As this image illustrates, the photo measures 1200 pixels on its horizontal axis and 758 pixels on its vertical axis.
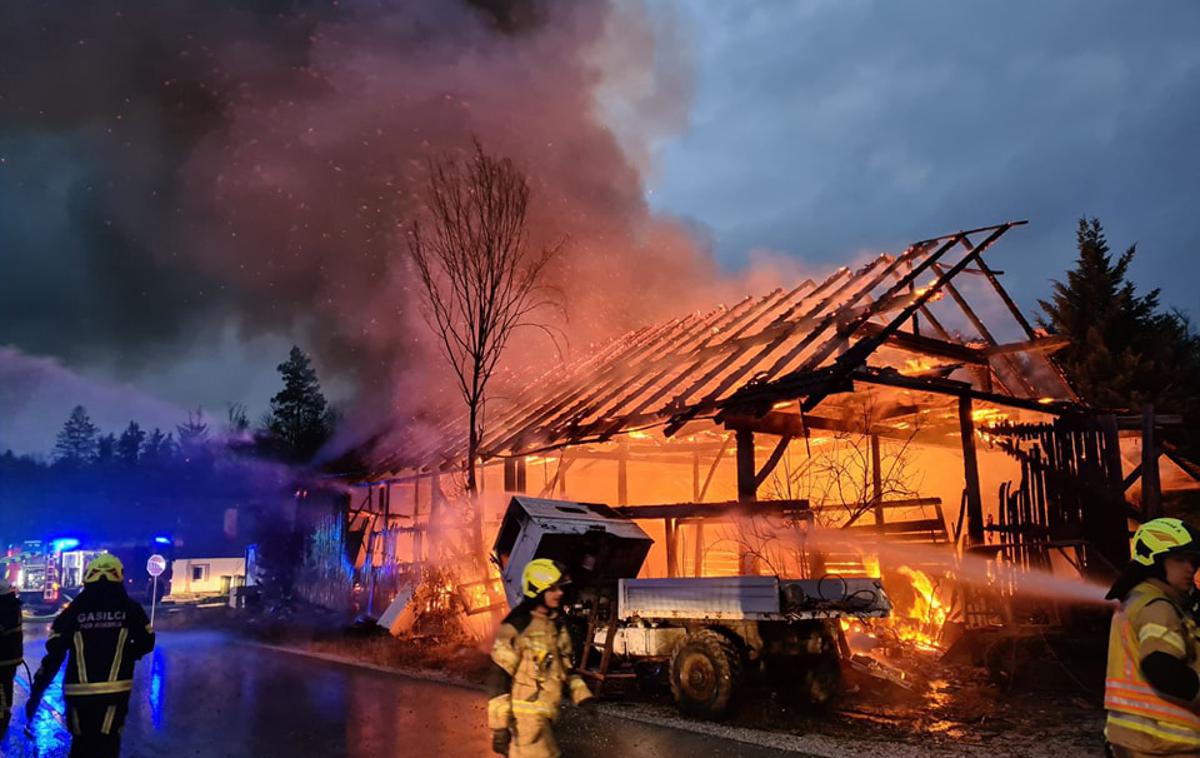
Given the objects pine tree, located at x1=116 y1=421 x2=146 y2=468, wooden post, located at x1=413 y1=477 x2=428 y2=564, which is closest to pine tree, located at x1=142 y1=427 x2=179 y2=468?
pine tree, located at x1=116 y1=421 x2=146 y2=468

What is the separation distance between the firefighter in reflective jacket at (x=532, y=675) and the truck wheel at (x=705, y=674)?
4048mm

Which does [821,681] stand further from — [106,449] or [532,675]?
[106,449]

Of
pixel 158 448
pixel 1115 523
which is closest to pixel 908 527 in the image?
pixel 1115 523

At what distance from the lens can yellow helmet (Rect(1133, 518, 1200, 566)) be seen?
354 centimetres

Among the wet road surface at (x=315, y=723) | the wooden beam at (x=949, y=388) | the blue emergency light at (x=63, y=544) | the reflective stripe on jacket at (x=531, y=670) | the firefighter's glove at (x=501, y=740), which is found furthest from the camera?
the blue emergency light at (x=63, y=544)

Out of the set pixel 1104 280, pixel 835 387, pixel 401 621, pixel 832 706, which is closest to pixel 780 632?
pixel 832 706

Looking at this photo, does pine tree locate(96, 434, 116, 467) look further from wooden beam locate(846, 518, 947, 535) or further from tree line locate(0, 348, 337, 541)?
wooden beam locate(846, 518, 947, 535)

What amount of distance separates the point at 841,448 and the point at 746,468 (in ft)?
21.7

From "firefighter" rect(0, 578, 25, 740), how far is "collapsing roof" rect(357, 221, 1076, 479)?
28.5 feet

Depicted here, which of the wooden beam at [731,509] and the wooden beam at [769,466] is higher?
the wooden beam at [769,466]

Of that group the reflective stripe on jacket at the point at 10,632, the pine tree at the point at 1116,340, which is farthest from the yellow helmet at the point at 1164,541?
the pine tree at the point at 1116,340

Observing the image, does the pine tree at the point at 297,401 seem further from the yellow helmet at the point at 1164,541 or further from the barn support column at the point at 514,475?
the yellow helmet at the point at 1164,541

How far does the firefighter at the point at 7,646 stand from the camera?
7.20 m

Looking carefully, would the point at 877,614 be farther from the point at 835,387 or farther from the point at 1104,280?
the point at 1104,280
